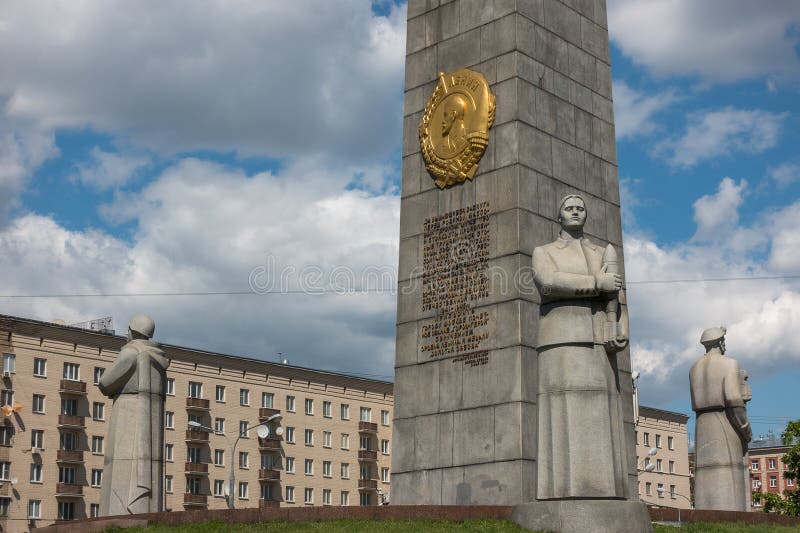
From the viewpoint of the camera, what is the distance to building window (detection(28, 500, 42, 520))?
66625 mm

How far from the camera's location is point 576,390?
54.5 ft

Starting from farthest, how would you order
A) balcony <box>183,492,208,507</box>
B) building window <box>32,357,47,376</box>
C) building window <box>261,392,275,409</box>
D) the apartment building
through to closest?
building window <box>261,392,275,409</box> → balcony <box>183,492,208,507</box> → building window <box>32,357,47,376</box> → the apartment building

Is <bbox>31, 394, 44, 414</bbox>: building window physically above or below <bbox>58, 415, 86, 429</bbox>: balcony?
above

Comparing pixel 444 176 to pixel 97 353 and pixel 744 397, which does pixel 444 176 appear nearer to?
pixel 744 397

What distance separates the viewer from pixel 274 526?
18.2 m

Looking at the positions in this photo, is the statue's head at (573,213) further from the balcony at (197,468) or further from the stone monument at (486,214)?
the balcony at (197,468)

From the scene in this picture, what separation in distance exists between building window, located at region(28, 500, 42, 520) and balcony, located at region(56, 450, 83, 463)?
274cm

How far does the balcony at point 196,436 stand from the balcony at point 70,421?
23.5 feet

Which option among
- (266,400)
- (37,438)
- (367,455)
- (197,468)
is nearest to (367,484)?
(367,455)

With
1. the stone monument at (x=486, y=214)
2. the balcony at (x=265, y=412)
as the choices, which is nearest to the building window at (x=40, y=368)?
the balcony at (x=265, y=412)

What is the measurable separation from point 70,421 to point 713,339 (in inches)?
2051

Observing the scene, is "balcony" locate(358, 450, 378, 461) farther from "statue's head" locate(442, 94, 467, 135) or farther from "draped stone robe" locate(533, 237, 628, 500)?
"draped stone robe" locate(533, 237, 628, 500)

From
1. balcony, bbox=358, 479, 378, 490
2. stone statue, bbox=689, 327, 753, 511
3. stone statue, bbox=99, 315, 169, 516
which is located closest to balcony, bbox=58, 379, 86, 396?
balcony, bbox=358, 479, 378, 490

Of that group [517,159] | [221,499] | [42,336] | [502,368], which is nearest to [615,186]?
[517,159]
